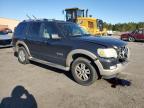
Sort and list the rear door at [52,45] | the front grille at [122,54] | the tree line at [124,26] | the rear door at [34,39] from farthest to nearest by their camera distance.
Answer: the tree line at [124,26] < the rear door at [34,39] < the rear door at [52,45] < the front grille at [122,54]

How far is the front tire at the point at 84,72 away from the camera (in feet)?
19.8

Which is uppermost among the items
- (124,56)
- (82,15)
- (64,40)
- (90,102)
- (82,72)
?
(82,15)

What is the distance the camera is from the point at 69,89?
5.91m

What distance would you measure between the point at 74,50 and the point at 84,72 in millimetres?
732

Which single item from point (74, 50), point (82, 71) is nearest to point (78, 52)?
point (74, 50)

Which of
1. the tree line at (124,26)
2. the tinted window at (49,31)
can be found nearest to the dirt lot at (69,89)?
the tinted window at (49,31)

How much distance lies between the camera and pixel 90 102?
5035 mm

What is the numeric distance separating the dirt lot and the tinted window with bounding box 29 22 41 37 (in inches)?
55.0

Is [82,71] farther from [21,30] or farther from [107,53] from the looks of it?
[21,30]

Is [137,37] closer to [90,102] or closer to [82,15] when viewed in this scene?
[82,15]

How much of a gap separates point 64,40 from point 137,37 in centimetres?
1798

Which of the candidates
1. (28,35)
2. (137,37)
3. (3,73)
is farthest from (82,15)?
(3,73)

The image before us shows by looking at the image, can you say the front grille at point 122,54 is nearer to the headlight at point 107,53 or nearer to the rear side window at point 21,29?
the headlight at point 107,53

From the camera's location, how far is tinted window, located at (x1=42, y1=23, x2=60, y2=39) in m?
7.05
